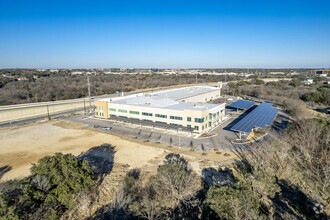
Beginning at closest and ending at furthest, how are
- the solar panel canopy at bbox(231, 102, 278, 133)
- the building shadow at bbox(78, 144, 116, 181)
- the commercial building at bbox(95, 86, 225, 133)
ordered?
the building shadow at bbox(78, 144, 116, 181)
the solar panel canopy at bbox(231, 102, 278, 133)
the commercial building at bbox(95, 86, 225, 133)

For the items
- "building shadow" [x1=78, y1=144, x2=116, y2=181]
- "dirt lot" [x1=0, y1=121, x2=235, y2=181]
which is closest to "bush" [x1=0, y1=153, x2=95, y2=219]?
"building shadow" [x1=78, y1=144, x2=116, y2=181]

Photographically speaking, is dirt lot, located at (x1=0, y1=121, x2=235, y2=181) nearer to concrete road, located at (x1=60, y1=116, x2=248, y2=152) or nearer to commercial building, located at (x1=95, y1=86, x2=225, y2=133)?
concrete road, located at (x1=60, y1=116, x2=248, y2=152)

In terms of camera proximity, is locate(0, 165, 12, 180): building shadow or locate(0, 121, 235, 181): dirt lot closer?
locate(0, 165, 12, 180): building shadow

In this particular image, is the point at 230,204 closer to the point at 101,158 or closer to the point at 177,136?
the point at 101,158

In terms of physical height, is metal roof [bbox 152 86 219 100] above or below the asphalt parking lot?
above

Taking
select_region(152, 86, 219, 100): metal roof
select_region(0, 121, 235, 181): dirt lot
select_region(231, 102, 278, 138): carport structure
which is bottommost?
select_region(0, 121, 235, 181): dirt lot

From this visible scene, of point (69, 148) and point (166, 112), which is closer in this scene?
point (69, 148)

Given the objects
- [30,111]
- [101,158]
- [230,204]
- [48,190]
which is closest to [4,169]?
[101,158]

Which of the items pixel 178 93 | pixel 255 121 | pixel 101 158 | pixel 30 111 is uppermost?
pixel 178 93
